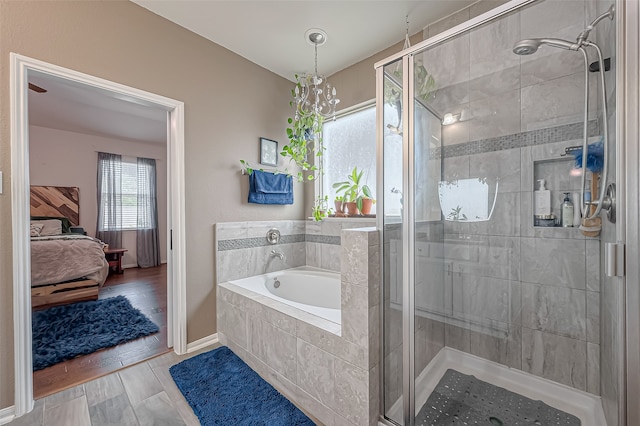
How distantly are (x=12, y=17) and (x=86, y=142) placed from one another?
431 cm

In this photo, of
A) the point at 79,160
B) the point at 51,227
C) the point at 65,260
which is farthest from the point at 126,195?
the point at 65,260

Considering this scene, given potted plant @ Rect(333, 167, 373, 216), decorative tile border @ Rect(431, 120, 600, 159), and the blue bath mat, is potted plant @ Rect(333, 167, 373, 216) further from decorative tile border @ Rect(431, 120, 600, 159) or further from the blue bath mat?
the blue bath mat

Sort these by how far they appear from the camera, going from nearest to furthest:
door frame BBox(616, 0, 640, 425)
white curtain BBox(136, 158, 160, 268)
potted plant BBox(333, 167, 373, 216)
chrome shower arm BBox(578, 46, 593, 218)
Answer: door frame BBox(616, 0, 640, 425)
chrome shower arm BBox(578, 46, 593, 218)
potted plant BBox(333, 167, 373, 216)
white curtain BBox(136, 158, 160, 268)

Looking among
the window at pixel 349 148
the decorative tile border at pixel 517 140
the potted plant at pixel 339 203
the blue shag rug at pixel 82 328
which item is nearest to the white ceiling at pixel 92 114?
the window at pixel 349 148

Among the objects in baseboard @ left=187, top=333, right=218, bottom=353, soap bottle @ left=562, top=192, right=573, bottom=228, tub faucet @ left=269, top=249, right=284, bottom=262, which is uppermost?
soap bottle @ left=562, top=192, right=573, bottom=228

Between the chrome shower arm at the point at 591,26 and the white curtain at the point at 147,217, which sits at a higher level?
the chrome shower arm at the point at 591,26

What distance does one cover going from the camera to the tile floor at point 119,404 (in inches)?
57.1

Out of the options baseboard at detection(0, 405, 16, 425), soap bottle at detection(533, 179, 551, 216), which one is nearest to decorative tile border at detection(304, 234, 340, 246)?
soap bottle at detection(533, 179, 551, 216)

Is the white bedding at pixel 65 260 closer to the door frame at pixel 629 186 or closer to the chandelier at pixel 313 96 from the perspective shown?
the chandelier at pixel 313 96

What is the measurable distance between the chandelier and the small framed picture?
365mm

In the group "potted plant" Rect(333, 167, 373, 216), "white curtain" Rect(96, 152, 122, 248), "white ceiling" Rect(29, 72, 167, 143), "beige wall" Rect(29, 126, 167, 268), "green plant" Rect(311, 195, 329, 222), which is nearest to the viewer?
"potted plant" Rect(333, 167, 373, 216)

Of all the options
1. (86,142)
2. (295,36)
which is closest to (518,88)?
(295,36)

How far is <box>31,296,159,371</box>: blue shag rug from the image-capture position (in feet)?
6.93

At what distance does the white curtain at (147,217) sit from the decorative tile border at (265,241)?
4.04 m
